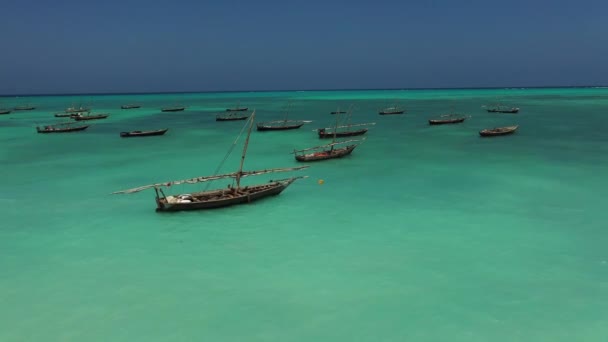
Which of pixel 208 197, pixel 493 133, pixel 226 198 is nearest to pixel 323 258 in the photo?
pixel 226 198

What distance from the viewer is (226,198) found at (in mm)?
19625

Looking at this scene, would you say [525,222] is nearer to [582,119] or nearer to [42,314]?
[42,314]

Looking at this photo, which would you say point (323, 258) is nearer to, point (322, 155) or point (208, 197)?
point (208, 197)

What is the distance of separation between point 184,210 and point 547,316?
45.9 feet

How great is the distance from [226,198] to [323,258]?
6705mm

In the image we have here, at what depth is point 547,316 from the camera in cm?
1090

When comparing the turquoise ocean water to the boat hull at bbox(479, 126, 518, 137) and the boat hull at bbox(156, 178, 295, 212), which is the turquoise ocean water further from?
the boat hull at bbox(479, 126, 518, 137)

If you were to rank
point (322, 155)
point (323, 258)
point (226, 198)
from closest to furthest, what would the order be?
1. point (323, 258)
2. point (226, 198)
3. point (322, 155)

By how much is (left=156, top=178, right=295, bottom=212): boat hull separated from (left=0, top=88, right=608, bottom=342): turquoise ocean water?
1.32 ft

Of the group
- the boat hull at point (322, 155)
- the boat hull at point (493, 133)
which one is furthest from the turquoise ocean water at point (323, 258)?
the boat hull at point (493, 133)

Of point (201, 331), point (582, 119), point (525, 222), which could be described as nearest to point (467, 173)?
point (525, 222)

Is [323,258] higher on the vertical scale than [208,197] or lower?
lower

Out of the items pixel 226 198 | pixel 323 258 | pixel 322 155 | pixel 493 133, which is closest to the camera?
pixel 323 258

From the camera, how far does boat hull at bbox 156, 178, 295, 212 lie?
1908cm
